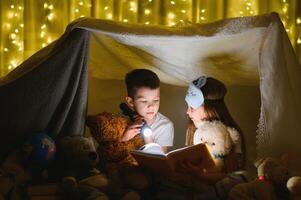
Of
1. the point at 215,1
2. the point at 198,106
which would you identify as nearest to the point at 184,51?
the point at 198,106

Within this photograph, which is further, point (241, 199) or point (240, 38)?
point (240, 38)

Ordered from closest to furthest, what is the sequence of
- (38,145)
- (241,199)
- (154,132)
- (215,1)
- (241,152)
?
(241,199)
(38,145)
(241,152)
(154,132)
(215,1)

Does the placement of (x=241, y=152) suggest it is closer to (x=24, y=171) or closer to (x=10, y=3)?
(x=24, y=171)

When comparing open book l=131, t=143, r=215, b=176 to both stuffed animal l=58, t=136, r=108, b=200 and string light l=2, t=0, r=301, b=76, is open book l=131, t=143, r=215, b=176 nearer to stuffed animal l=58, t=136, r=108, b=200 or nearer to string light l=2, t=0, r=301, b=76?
stuffed animal l=58, t=136, r=108, b=200

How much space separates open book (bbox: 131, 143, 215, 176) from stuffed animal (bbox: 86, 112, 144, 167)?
8.4 inches

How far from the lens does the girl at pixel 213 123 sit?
6.60 ft

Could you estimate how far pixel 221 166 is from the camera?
78.7 inches

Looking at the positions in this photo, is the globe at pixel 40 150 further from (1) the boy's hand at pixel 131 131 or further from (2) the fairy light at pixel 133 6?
(2) the fairy light at pixel 133 6

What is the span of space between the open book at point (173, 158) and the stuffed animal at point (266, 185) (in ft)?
0.46

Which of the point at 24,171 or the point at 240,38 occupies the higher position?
the point at 240,38

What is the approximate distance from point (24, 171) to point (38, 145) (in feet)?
0.34

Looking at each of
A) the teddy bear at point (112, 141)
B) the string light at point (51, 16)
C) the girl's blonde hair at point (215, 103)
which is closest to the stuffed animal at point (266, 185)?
the girl's blonde hair at point (215, 103)

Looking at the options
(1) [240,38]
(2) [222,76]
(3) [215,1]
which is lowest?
(2) [222,76]

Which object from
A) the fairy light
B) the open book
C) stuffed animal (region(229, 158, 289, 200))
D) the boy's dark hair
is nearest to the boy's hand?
the boy's dark hair
